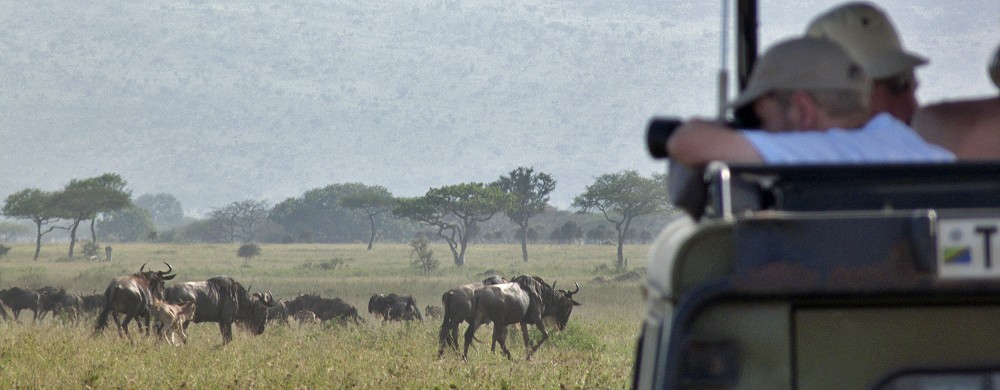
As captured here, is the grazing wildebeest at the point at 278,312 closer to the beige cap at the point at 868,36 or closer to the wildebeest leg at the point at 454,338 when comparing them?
the wildebeest leg at the point at 454,338

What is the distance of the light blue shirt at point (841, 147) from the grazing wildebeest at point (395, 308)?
23161 millimetres

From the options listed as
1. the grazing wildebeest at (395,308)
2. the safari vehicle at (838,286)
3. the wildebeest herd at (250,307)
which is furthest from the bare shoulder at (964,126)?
the grazing wildebeest at (395,308)

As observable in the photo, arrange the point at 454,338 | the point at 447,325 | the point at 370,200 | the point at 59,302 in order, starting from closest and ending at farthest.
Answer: the point at 454,338 → the point at 447,325 → the point at 59,302 → the point at 370,200

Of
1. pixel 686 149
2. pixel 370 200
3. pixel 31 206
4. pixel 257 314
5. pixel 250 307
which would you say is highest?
pixel 370 200

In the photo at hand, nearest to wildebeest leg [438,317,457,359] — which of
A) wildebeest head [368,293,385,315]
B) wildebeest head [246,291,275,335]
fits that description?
wildebeest head [246,291,275,335]

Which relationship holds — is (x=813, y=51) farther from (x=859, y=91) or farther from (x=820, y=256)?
(x=820, y=256)

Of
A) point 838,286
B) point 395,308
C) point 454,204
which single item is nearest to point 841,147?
point 838,286

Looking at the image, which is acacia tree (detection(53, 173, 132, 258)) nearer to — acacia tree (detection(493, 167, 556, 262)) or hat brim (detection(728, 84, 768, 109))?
acacia tree (detection(493, 167, 556, 262))

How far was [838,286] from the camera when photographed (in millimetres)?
1778

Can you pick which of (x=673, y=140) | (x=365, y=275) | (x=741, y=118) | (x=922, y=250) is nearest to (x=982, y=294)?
(x=922, y=250)

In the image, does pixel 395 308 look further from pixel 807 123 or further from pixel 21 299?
pixel 807 123

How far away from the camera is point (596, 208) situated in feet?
215

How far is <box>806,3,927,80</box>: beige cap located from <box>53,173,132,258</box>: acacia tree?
62.7 metres

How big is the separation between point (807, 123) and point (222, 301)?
67.1 feet
